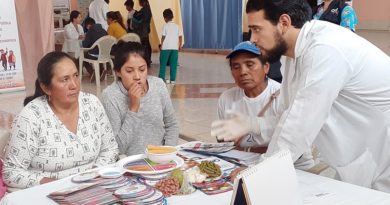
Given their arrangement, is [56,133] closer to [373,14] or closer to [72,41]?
[72,41]

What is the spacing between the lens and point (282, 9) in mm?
1605

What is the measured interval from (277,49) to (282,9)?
157 millimetres

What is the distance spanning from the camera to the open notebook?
1129mm

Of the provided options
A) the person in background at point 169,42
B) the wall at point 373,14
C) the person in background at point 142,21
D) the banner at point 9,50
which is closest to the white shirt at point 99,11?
the person in background at point 142,21

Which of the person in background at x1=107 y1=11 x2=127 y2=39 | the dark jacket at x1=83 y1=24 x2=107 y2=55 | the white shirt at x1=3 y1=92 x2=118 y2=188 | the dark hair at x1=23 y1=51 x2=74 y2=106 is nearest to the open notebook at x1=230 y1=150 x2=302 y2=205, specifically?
the white shirt at x1=3 y1=92 x2=118 y2=188

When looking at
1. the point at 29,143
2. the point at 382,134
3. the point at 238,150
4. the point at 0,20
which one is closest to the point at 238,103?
the point at 238,150

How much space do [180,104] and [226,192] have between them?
4245 millimetres

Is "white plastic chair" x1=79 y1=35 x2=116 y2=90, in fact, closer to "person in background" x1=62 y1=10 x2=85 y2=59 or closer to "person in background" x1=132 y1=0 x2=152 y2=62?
"person in background" x1=62 y1=10 x2=85 y2=59

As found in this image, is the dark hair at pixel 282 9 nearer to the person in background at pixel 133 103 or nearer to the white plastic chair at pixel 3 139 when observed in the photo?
the person in background at pixel 133 103

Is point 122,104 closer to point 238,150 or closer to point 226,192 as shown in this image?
point 238,150

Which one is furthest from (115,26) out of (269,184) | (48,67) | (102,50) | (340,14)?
(269,184)

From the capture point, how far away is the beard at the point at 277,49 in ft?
5.45

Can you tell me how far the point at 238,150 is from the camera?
2004mm

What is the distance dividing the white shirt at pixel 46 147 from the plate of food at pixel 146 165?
1.04 feet
